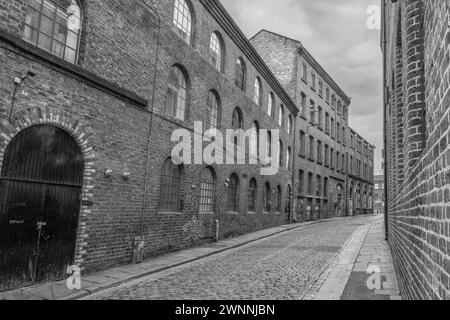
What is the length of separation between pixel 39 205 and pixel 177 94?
6.26 metres

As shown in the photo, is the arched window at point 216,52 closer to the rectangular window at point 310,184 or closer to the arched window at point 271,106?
the arched window at point 271,106

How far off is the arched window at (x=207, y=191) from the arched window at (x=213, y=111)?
1.83 m

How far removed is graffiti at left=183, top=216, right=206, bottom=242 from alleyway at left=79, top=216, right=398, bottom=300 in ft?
4.44

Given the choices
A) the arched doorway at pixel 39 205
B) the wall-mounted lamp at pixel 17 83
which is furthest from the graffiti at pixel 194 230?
the wall-mounted lamp at pixel 17 83

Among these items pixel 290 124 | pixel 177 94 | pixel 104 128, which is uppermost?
pixel 290 124

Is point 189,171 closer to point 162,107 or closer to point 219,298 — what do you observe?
point 162,107

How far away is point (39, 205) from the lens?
705cm

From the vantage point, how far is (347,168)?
131 feet

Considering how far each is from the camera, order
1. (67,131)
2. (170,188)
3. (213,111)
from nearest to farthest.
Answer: (67,131)
(170,188)
(213,111)

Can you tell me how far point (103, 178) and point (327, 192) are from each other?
92.0 ft

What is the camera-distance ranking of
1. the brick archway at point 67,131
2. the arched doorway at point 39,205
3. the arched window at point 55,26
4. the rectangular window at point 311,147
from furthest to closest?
the rectangular window at point 311,147 < the arched window at point 55,26 < the arched doorway at point 39,205 < the brick archway at point 67,131

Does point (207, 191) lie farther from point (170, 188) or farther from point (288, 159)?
point (288, 159)

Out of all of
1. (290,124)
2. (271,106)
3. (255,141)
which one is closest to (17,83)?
(255,141)

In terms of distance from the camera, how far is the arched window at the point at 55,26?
7.12 metres
